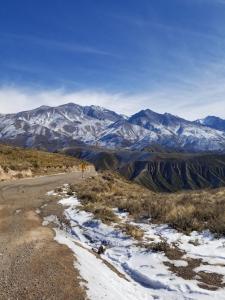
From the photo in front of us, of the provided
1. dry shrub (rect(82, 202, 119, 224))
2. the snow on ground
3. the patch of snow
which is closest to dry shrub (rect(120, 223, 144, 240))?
the snow on ground

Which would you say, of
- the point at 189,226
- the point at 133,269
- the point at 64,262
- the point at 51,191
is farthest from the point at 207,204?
the point at 51,191

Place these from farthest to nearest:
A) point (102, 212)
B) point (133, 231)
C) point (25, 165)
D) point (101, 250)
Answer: point (25, 165), point (102, 212), point (133, 231), point (101, 250)

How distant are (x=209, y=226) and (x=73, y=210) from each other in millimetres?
8893

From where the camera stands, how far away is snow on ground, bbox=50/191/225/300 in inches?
465

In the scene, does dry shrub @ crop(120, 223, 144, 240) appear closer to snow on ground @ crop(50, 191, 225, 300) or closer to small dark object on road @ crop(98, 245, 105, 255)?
snow on ground @ crop(50, 191, 225, 300)

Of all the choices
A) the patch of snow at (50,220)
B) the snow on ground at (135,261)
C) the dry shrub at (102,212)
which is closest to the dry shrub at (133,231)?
the snow on ground at (135,261)

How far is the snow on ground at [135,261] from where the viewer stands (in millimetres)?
11812

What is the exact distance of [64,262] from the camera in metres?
13.7

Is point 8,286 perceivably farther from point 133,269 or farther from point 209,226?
point 209,226

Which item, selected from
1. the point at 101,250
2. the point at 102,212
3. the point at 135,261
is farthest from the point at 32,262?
the point at 102,212

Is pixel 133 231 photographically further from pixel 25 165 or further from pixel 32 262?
A: pixel 25 165

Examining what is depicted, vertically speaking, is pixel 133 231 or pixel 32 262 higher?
pixel 133 231

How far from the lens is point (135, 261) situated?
14.8 m

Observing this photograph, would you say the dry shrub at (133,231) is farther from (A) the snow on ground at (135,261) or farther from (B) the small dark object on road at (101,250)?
(B) the small dark object on road at (101,250)
